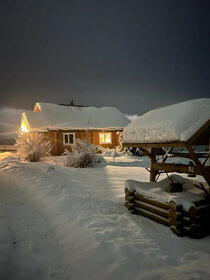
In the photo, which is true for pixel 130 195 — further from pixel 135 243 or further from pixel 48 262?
pixel 48 262

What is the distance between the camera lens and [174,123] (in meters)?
3.96

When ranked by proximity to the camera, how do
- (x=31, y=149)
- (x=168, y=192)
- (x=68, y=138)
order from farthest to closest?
(x=68, y=138), (x=31, y=149), (x=168, y=192)

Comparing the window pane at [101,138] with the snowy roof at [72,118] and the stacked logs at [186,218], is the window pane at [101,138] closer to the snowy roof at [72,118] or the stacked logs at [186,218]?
the snowy roof at [72,118]

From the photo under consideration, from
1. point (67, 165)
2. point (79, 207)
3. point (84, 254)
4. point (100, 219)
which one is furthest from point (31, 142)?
point (84, 254)

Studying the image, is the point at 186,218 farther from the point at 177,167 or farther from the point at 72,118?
the point at 72,118

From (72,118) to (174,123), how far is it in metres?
20.8

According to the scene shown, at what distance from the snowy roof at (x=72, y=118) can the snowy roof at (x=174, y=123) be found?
17.2 m

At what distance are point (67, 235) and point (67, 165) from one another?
8.46m


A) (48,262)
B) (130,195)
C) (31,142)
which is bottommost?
(48,262)

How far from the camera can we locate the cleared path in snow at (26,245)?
304 centimetres

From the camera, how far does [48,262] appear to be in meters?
3.28

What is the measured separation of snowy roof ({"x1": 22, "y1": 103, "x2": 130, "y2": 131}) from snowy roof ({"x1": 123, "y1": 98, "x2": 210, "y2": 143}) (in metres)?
17.2

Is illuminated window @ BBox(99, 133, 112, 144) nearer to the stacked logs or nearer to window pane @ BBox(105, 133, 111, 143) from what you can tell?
window pane @ BBox(105, 133, 111, 143)

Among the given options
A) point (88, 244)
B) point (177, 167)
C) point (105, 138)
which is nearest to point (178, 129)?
point (177, 167)
